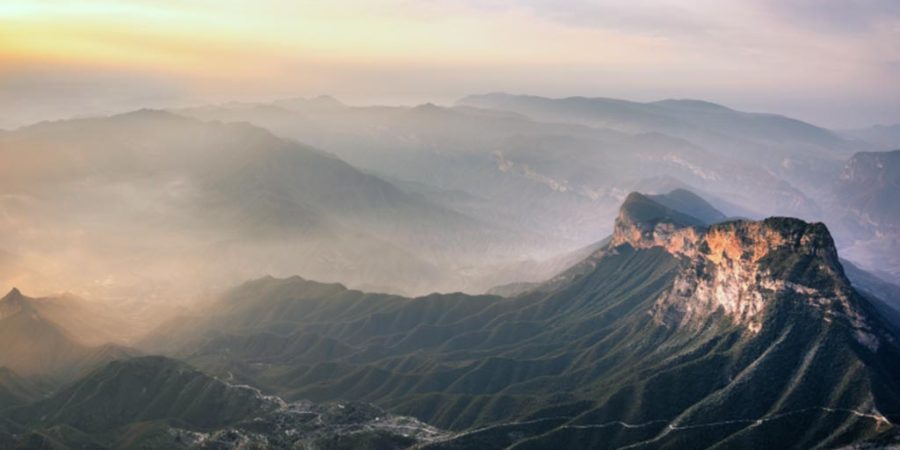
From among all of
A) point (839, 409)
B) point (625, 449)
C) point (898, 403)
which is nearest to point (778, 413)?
point (839, 409)

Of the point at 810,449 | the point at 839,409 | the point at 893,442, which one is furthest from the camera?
the point at 839,409

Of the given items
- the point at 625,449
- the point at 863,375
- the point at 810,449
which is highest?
the point at 863,375

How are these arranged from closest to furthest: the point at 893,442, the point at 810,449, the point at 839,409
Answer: the point at 893,442
the point at 810,449
the point at 839,409

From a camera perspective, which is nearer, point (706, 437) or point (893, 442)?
point (893, 442)

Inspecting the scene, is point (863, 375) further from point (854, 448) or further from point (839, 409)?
point (854, 448)

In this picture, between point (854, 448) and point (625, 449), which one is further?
point (625, 449)

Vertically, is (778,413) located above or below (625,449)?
above

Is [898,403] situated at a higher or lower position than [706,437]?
higher

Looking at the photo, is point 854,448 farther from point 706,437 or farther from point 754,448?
point 706,437

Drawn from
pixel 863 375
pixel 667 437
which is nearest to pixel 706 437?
pixel 667 437
